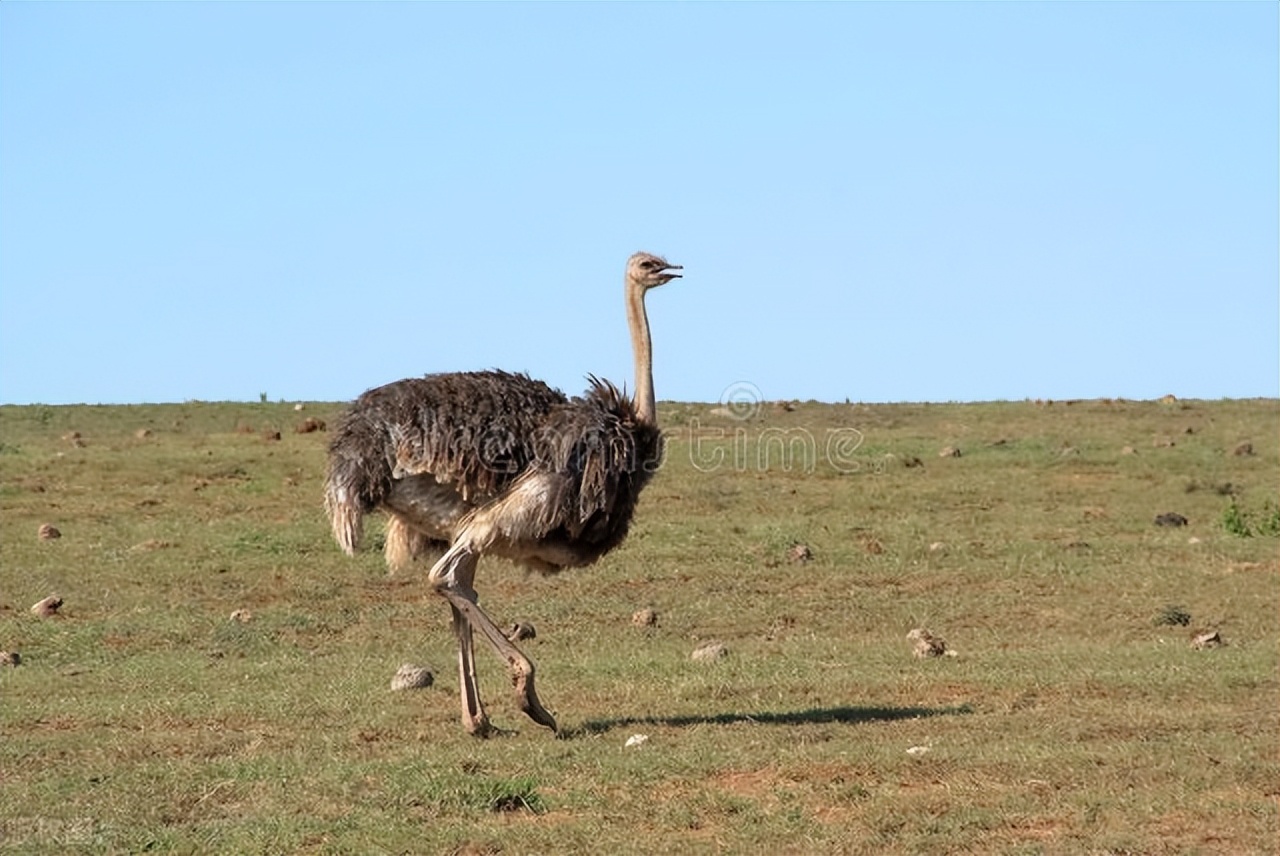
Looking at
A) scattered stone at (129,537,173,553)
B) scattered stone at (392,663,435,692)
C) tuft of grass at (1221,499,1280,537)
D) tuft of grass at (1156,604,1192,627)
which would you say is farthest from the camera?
tuft of grass at (1221,499,1280,537)

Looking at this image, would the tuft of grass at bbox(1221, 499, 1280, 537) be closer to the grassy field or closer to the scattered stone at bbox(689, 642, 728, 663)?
the grassy field

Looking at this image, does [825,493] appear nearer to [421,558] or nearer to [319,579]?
[319,579]

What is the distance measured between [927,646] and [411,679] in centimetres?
278

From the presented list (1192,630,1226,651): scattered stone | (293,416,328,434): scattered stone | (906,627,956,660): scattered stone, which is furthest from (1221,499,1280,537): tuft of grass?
(293,416,328,434): scattered stone

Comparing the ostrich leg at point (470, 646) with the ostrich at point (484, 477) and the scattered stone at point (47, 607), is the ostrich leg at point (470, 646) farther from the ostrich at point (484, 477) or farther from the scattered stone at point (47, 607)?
the scattered stone at point (47, 607)

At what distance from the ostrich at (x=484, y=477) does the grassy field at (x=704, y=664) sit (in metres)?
0.68

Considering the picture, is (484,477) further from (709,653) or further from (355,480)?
(709,653)

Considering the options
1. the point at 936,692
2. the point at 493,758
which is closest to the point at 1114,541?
the point at 936,692

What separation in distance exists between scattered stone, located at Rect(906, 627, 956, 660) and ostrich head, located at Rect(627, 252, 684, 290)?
2616 millimetres

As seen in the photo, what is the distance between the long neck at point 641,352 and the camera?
9.14 meters

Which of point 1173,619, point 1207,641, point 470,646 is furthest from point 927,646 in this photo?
point 470,646

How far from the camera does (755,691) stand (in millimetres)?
9797

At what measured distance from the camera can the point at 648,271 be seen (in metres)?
9.57

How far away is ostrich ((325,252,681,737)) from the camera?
28.3ft
